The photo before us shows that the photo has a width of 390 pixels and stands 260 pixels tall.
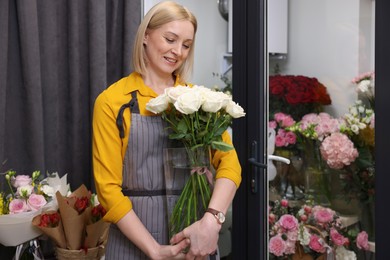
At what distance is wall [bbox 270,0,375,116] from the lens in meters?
1.75

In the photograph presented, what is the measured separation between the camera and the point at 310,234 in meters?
2.03

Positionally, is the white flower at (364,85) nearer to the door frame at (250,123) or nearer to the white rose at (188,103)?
the door frame at (250,123)

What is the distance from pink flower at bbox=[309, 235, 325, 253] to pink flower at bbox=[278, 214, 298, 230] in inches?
4.1

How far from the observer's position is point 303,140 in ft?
6.79

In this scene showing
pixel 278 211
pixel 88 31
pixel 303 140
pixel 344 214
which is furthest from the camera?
pixel 88 31

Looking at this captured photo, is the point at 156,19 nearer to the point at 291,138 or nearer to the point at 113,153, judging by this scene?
the point at 113,153

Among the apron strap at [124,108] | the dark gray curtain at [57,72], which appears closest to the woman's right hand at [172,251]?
the apron strap at [124,108]

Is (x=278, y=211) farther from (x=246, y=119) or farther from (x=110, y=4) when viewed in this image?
(x=110, y=4)

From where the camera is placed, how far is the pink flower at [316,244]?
198cm

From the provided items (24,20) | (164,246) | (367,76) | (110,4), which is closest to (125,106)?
(164,246)

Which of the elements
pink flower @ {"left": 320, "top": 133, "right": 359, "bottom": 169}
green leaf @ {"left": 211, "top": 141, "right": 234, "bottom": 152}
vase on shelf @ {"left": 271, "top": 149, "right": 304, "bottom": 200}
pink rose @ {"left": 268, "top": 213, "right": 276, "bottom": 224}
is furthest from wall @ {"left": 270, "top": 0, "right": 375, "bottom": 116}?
green leaf @ {"left": 211, "top": 141, "right": 234, "bottom": 152}

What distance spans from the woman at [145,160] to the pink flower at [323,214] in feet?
2.08

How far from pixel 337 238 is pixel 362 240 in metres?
0.15

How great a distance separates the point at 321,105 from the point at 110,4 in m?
1.26
